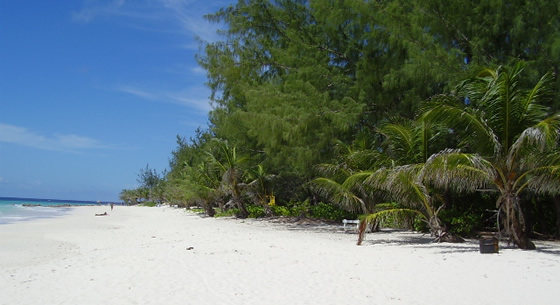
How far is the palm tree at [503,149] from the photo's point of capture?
8836 mm

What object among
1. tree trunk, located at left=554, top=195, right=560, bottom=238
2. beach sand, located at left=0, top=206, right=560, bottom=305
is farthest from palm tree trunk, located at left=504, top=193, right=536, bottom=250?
tree trunk, located at left=554, top=195, right=560, bottom=238

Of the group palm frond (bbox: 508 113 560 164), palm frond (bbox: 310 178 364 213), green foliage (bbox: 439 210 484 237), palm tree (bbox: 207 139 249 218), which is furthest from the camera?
palm tree (bbox: 207 139 249 218)

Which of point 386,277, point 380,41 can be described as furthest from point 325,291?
point 380,41

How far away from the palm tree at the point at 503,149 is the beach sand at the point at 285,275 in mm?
1411

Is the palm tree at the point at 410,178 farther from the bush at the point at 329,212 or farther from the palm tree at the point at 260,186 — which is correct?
the palm tree at the point at 260,186

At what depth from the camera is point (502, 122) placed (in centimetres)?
920

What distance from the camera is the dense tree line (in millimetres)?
9172

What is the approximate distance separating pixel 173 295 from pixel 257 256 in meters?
3.35

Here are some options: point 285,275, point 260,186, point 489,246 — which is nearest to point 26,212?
point 260,186

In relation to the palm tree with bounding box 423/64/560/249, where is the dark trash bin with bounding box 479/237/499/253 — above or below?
below

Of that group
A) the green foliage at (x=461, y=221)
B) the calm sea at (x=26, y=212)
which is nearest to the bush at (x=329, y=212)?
the green foliage at (x=461, y=221)

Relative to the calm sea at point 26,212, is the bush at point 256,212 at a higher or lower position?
higher

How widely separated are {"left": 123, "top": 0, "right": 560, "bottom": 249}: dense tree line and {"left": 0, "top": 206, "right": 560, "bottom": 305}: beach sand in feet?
5.62

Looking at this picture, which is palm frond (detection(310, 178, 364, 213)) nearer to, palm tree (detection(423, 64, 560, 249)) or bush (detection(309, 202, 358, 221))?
bush (detection(309, 202, 358, 221))
